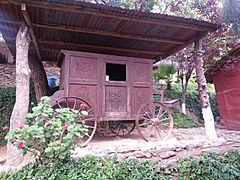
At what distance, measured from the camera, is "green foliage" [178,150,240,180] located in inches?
154

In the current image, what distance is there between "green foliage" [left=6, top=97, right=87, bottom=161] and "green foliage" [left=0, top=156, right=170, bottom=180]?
0.61ft

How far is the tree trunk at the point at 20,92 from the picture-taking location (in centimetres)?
401

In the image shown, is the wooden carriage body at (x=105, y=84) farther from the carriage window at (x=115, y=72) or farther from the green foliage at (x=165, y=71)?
the green foliage at (x=165, y=71)

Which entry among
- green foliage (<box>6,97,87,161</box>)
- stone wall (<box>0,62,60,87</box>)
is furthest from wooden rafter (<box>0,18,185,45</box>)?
stone wall (<box>0,62,60,87</box>)

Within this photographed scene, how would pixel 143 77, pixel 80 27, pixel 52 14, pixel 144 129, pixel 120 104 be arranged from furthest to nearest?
pixel 144 129 < pixel 143 77 < pixel 120 104 < pixel 80 27 < pixel 52 14

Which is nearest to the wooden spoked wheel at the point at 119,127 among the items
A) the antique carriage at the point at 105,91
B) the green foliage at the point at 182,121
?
the antique carriage at the point at 105,91

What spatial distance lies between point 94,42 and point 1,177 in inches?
157

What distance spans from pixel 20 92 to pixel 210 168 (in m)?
3.95

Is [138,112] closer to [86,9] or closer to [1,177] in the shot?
[86,9]

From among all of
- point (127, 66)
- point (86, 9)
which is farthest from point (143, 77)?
point (86, 9)

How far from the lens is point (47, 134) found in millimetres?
3398

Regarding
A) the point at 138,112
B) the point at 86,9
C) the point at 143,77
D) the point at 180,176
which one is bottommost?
the point at 180,176

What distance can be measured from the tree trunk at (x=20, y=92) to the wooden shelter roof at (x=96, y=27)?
1.31 feet

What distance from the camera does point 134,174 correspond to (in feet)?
12.1
